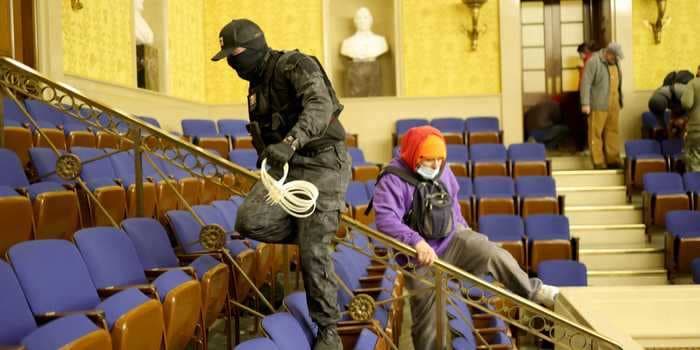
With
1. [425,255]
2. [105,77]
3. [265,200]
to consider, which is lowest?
[425,255]

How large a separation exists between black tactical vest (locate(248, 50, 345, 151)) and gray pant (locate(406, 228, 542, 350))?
852 millimetres

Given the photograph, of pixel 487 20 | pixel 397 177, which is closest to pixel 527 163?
pixel 487 20

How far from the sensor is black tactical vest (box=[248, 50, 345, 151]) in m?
2.56

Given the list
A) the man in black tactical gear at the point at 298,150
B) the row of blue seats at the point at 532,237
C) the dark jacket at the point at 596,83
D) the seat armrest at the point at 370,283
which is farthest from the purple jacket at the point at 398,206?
the dark jacket at the point at 596,83

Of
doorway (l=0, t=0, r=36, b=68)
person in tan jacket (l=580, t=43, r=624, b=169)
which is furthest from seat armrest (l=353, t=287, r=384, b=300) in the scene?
person in tan jacket (l=580, t=43, r=624, b=169)

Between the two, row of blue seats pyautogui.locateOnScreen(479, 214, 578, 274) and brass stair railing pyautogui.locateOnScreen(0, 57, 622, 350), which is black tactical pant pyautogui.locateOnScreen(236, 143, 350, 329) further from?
row of blue seats pyautogui.locateOnScreen(479, 214, 578, 274)

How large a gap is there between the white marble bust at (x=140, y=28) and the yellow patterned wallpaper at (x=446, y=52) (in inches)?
111

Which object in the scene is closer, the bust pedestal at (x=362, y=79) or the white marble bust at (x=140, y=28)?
the white marble bust at (x=140, y=28)

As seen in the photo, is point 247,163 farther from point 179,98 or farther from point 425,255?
point 425,255

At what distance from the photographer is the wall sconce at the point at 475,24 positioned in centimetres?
866

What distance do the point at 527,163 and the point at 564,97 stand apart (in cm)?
243

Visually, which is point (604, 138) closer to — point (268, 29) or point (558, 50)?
point (558, 50)

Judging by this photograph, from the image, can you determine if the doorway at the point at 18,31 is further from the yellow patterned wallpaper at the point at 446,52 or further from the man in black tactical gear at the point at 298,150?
the yellow patterned wallpaper at the point at 446,52

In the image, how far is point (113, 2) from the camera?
638 cm
